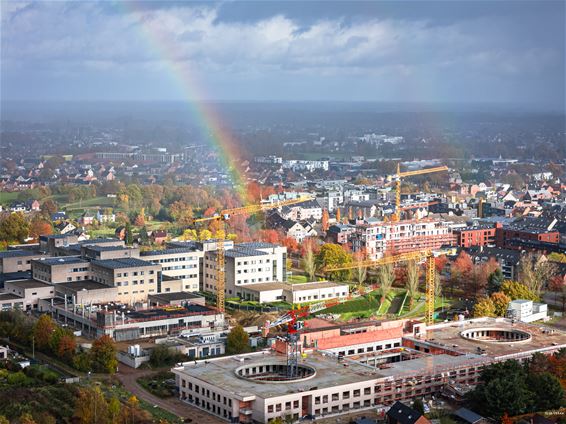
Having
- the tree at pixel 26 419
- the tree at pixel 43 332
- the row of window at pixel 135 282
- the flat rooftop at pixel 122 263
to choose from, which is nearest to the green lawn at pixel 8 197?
the flat rooftop at pixel 122 263

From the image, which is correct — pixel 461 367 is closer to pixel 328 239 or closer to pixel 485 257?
pixel 485 257

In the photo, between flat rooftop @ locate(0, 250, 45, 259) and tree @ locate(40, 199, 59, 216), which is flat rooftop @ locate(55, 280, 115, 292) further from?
tree @ locate(40, 199, 59, 216)

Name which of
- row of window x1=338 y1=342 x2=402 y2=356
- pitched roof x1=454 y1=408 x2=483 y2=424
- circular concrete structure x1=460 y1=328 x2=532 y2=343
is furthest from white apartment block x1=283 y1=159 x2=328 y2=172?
pitched roof x1=454 y1=408 x2=483 y2=424

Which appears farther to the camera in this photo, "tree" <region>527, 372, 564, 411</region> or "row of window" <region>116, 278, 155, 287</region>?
"row of window" <region>116, 278, 155, 287</region>

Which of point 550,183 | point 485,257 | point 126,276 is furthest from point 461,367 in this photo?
point 550,183

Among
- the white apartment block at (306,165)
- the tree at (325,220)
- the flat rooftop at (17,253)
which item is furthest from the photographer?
the white apartment block at (306,165)

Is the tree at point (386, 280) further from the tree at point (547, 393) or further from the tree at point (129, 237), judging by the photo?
the tree at point (129, 237)
